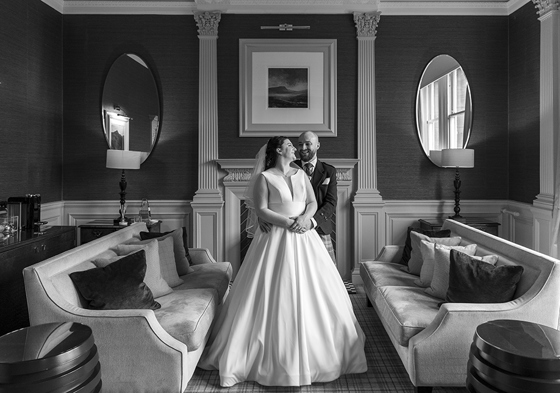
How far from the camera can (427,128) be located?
5.76m

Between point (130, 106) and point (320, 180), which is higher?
point (130, 106)

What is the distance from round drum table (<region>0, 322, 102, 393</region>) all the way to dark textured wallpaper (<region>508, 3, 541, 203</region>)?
5.01 meters

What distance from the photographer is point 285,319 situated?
9.86 feet

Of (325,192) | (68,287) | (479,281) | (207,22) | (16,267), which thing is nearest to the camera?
(68,287)

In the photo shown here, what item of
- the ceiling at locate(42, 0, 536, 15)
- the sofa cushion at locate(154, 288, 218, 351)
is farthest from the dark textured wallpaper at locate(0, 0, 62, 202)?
the sofa cushion at locate(154, 288, 218, 351)

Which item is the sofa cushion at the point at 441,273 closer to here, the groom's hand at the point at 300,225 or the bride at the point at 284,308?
the bride at the point at 284,308

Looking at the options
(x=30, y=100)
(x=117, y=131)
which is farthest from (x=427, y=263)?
(x=30, y=100)

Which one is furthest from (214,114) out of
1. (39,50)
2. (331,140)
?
(39,50)

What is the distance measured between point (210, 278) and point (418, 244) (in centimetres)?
193

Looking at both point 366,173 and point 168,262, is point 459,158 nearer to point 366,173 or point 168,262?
point 366,173

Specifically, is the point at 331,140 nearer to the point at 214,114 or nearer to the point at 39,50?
the point at 214,114

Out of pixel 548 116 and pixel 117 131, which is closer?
pixel 548 116

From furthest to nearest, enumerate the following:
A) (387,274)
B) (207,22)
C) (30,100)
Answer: (207,22) → (30,100) → (387,274)

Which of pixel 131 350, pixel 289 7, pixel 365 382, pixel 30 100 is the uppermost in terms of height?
pixel 289 7
